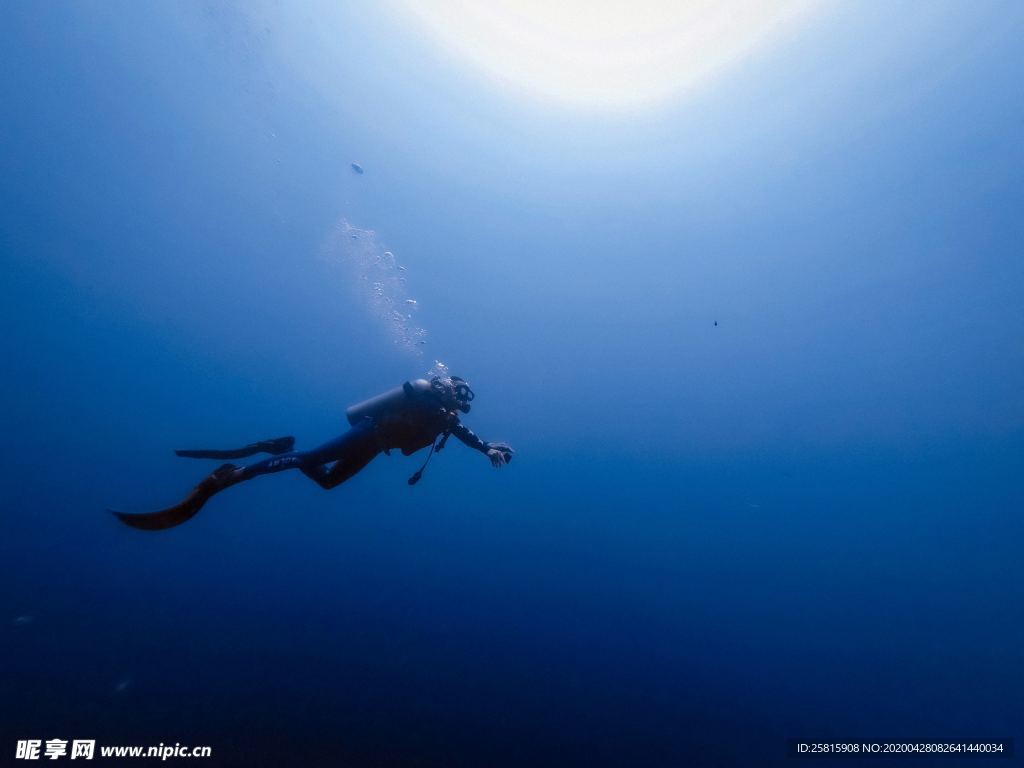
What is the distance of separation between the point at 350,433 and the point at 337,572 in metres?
32.2

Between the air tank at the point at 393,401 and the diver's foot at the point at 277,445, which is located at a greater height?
the air tank at the point at 393,401

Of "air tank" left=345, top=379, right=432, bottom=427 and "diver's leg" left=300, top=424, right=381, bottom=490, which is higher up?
"air tank" left=345, top=379, right=432, bottom=427

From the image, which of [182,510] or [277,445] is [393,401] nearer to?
[277,445]

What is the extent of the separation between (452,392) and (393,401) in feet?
2.35

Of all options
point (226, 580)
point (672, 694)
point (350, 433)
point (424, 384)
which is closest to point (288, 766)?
point (350, 433)

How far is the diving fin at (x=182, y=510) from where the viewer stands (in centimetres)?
462

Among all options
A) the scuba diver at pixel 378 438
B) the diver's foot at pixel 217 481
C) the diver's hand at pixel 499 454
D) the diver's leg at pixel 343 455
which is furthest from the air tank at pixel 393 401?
the diver's foot at pixel 217 481

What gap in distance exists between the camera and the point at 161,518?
4.65 metres

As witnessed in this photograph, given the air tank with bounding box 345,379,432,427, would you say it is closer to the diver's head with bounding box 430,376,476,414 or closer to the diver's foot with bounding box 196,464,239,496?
the diver's head with bounding box 430,376,476,414

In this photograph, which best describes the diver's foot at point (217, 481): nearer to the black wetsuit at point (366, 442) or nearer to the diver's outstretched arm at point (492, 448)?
the black wetsuit at point (366, 442)

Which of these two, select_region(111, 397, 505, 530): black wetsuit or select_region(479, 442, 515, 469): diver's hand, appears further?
select_region(479, 442, 515, 469): diver's hand

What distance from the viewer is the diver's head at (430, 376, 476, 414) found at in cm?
504

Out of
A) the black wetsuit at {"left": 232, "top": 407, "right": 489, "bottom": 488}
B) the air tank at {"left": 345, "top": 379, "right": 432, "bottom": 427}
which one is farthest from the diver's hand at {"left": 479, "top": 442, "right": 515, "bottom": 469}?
the air tank at {"left": 345, "top": 379, "right": 432, "bottom": 427}

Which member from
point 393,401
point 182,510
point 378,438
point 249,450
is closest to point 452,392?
point 393,401
